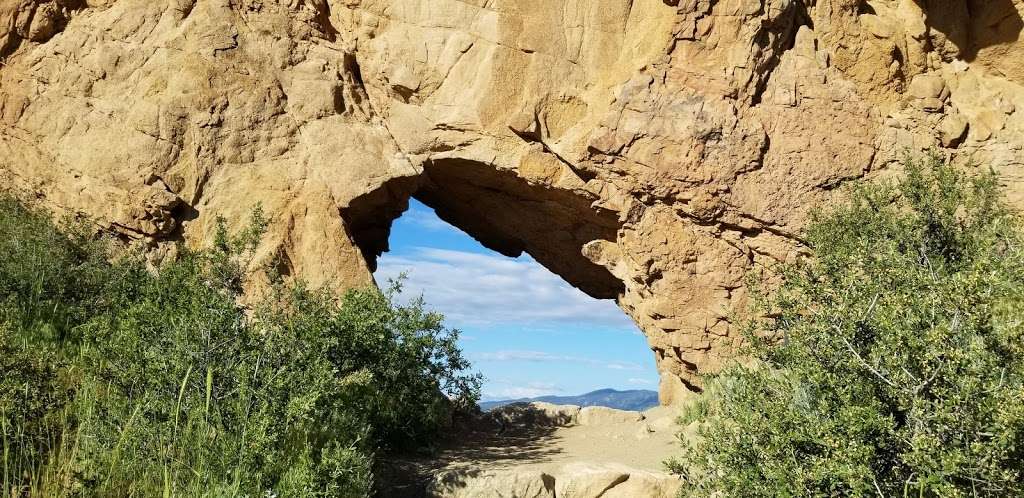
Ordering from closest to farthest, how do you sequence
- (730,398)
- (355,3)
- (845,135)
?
(730,398)
(845,135)
(355,3)

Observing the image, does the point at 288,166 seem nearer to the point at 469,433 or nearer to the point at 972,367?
the point at 469,433

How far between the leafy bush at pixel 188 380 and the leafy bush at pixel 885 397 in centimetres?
454

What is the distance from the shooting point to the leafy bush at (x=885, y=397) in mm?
5758

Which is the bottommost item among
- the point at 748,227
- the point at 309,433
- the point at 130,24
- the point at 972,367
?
the point at 309,433

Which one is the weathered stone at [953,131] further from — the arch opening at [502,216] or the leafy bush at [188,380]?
the leafy bush at [188,380]

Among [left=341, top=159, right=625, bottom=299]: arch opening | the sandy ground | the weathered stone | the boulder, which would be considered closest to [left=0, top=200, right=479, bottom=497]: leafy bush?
the sandy ground

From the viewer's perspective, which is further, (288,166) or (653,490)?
(288,166)

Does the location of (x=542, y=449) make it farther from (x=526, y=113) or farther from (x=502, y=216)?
(x=526, y=113)

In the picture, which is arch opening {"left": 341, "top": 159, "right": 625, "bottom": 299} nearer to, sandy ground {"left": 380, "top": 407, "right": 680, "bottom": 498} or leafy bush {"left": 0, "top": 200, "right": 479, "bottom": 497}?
sandy ground {"left": 380, "top": 407, "right": 680, "bottom": 498}

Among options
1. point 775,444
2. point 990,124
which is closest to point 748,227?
point 990,124

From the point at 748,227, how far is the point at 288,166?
10.3 metres

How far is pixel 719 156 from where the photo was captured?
53.5 ft

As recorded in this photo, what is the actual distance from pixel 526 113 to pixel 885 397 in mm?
11377

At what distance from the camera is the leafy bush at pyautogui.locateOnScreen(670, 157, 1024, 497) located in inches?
227
